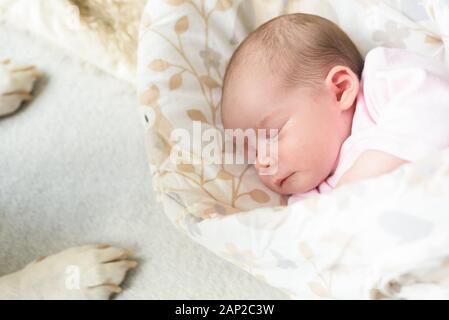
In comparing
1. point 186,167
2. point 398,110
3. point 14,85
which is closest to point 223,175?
point 186,167

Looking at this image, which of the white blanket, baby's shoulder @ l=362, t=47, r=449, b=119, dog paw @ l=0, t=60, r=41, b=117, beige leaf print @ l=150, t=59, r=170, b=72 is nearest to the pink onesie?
baby's shoulder @ l=362, t=47, r=449, b=119

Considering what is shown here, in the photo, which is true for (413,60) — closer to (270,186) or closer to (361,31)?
(361,31)

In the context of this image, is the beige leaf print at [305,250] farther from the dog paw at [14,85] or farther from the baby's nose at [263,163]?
the dog paw at [14,85]

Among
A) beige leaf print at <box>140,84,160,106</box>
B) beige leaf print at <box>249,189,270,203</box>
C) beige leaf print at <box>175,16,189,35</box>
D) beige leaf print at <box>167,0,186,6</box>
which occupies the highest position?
beige leaf print at <box>167,0,186,6</box>

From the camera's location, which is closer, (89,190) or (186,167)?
(186,167)

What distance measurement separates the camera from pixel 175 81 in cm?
105

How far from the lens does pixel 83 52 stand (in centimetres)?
141

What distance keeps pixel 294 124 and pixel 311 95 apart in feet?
0.19

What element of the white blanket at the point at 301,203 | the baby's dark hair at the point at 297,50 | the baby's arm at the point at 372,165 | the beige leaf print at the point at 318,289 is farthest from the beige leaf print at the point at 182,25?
the beige leaf print at the point at 318,289

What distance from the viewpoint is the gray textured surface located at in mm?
1109

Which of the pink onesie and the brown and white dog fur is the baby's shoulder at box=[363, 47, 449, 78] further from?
the brown and white dog fur

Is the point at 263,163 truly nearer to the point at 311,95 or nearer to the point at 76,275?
the point at 311,95

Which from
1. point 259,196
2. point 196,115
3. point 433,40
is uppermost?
point 433,40

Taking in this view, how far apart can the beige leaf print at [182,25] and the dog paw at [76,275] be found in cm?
44
